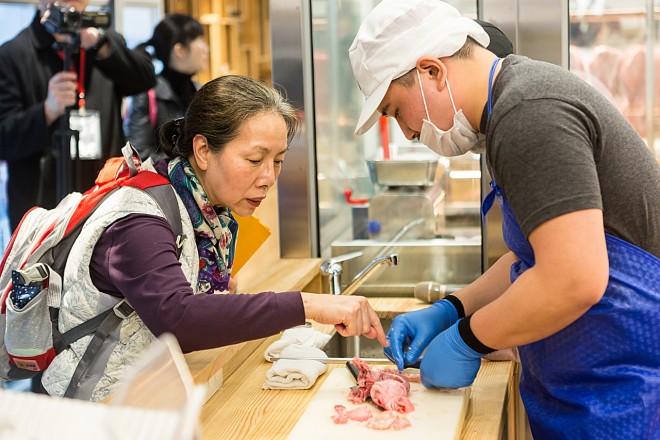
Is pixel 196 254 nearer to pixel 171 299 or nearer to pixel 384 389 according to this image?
pixel 171 299

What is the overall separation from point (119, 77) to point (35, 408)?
9.60 ft

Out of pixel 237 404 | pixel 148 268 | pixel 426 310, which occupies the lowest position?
pixel 237 404

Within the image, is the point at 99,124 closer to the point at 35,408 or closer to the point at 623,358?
the point at 623,358

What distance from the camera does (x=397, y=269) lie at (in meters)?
2.82

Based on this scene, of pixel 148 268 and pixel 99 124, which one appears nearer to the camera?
pixel 148 268

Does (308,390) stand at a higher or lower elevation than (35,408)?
lower

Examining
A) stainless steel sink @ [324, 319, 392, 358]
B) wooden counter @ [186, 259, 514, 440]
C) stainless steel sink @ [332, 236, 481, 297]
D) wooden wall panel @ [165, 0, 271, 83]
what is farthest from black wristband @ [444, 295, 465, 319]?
wooden wall panel @ [165, 0, 271, 83]

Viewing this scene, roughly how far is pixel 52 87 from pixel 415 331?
201cm

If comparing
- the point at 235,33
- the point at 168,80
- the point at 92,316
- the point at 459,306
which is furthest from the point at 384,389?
the point at 235,33

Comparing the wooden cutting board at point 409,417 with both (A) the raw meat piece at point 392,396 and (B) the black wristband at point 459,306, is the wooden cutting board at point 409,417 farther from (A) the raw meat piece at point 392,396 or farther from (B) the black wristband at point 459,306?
(B) the black wristband at point 459,306

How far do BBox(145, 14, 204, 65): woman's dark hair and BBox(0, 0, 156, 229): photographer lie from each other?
351 millimetres

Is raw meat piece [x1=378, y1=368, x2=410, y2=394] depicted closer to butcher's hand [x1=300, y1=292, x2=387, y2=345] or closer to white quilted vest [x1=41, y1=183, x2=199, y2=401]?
butcher's hand [x1=300, y1=292, x2=387, y2=345]

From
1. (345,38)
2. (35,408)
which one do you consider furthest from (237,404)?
(345,38)

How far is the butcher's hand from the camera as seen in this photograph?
63.8 inches
